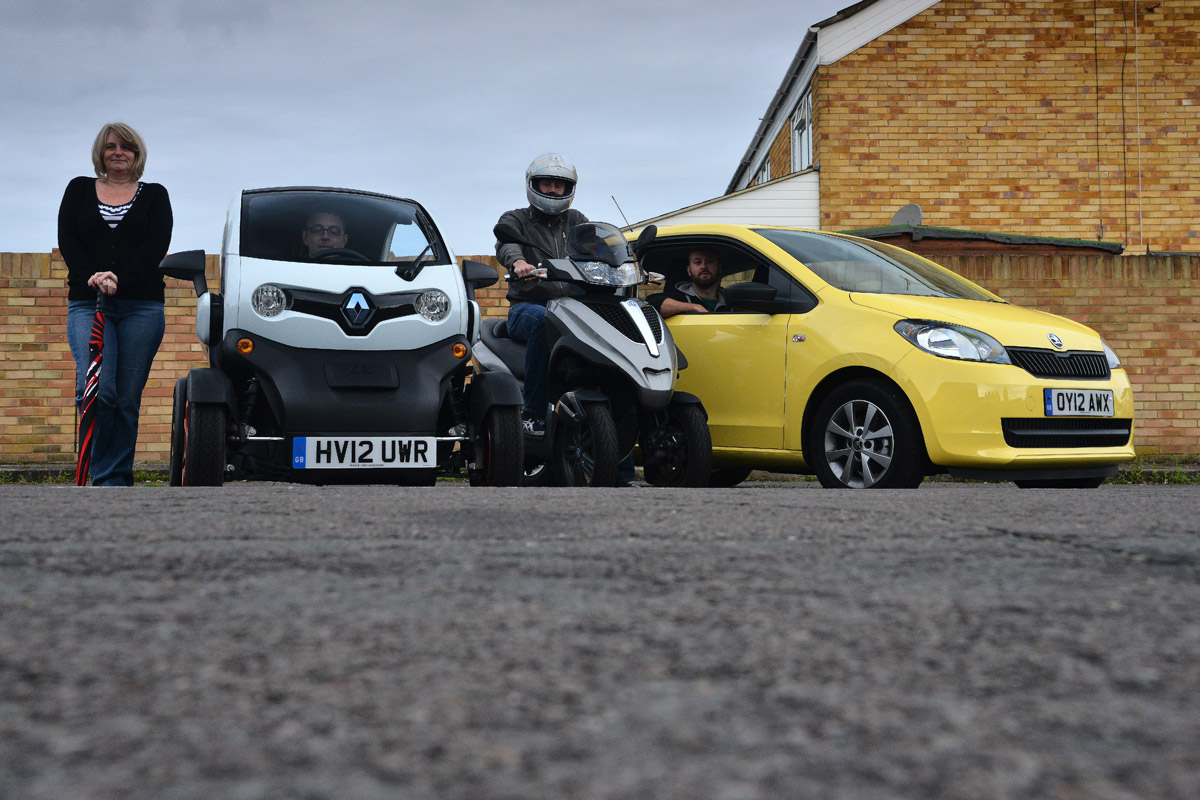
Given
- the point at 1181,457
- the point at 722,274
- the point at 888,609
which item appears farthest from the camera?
the point at 1181,457

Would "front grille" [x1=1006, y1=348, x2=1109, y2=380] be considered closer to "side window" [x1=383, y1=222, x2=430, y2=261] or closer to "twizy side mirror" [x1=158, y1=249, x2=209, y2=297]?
"side window" [x1=383, y1=222, x2=430, y2=261]

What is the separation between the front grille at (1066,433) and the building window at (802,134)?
41.8ft

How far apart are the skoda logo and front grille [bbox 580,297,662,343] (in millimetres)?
1344

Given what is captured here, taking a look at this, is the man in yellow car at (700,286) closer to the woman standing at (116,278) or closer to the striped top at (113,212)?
the woman standing at (116,278)

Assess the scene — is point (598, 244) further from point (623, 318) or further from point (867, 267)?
point (867, 267)

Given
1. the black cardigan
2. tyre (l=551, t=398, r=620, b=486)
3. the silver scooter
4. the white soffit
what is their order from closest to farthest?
tyre (l=551, t=398, r=620, b=486) → the silver scooter → the black cardigan → the white soffit

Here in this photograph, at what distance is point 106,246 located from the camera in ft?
20.4

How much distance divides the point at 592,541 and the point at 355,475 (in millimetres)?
3041

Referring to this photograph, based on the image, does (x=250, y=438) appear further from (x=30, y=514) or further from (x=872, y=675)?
(x=872, y=675)

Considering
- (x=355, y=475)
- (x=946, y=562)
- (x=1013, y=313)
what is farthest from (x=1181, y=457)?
(x=946, y=562)

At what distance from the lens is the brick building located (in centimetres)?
1747

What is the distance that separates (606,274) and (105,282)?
2.69 meters

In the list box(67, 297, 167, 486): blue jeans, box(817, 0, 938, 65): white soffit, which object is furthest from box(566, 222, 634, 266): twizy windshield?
box(817, 0, 938, 65): white soffit

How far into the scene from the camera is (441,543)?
2.58m
